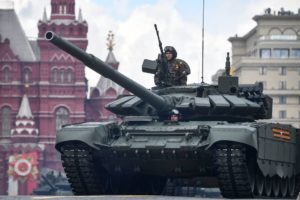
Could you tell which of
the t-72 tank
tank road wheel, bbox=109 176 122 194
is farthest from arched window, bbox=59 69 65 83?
tank road wheel, bbox=109 176 122 194

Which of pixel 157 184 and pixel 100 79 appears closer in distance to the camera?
pixel 157 184

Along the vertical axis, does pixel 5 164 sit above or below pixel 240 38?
below

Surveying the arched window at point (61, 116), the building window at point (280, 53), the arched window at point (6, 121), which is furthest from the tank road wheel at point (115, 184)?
the building window at point (280, 53)

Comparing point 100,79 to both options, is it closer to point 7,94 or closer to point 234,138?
point 7,94

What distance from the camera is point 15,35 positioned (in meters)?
141

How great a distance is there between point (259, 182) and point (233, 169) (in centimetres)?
183

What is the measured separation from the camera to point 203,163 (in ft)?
88.5

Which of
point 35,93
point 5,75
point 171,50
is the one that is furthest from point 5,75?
point 171,50

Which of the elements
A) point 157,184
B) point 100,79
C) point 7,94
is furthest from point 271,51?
point 157,184

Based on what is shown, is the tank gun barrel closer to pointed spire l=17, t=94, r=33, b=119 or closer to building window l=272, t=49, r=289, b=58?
pointed spire l=17, t=94, r=33, b=119

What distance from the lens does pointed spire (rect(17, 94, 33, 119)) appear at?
138 metres

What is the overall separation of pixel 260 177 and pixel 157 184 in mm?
3028

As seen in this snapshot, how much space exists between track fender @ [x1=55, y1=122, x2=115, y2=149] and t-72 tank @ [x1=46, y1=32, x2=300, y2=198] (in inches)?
0.8

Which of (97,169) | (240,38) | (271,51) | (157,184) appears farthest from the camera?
(240,38)
